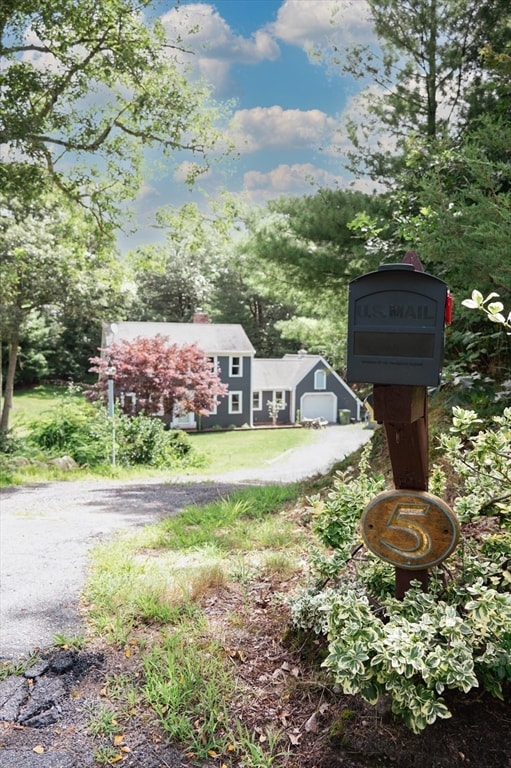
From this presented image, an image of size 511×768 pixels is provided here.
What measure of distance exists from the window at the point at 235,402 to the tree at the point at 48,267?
7.38m

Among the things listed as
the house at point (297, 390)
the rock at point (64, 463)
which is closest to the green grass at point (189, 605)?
the rock at point (64, 463)

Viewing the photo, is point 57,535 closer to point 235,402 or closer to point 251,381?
point 235,402

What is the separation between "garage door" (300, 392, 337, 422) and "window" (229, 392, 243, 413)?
3.38 metres

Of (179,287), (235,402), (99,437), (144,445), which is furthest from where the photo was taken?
(179,287)

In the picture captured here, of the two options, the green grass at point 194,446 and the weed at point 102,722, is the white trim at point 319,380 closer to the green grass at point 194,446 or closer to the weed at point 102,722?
the green grass at point 194,446

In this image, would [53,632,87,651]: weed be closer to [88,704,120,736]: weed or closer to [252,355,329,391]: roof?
[88,704,120,736]: weed

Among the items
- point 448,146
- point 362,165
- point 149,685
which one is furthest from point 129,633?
point 362,165

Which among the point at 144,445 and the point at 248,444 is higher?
the point at 144,445

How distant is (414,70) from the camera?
6449mm

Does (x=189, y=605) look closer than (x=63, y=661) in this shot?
No

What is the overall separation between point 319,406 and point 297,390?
5.07 feet

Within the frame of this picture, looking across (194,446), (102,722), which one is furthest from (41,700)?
(194,446)

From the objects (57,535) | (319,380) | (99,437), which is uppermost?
(319,380)

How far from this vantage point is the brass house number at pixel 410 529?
171 centimetres
